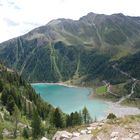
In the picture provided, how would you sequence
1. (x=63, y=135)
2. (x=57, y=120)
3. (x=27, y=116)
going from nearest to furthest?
(x=63, y=135)
(x=57, y=120)
(x=27, y=116)

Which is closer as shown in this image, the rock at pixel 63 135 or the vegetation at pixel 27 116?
the rock at pixel 63 135

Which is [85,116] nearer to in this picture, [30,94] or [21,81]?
[30,94]

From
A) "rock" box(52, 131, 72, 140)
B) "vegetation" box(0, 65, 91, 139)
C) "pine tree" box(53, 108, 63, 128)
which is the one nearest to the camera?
"rock" box(52, 131, 72, 140)

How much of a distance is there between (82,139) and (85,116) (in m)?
96.4

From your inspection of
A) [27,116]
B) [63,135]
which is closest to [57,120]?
[27,116]

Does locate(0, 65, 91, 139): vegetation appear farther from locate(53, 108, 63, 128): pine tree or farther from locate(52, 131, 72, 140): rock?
locate(52, 131, 72, 140): rock

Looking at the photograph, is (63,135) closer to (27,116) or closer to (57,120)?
(57,120)

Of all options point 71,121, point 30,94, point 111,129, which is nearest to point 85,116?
point 71,121

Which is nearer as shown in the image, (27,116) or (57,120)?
(57,120)

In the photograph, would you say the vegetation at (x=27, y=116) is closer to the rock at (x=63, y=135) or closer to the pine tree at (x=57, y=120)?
the pine tree at (x=57, y=120)

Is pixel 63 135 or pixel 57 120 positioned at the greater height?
pixel 63 135

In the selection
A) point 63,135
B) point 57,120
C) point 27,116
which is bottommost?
point 27,116

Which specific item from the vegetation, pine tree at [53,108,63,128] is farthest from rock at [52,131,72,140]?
pine tree at [53,108,63,128]

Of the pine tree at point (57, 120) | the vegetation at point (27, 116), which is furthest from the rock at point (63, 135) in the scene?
the pine tree at point (57, 120)
